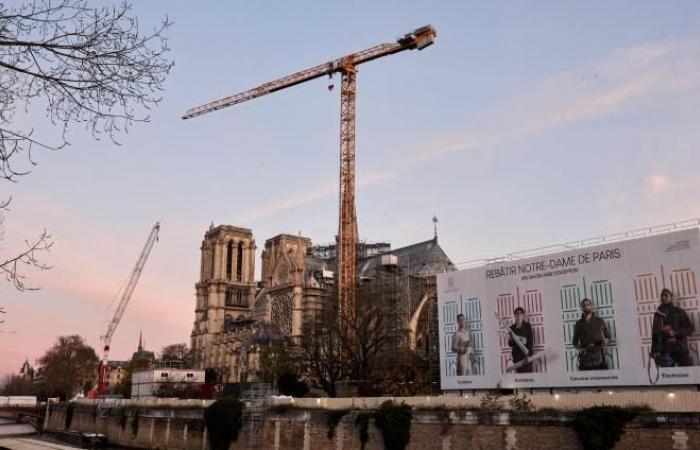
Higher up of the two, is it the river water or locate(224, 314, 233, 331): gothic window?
locate(224, 314, 233, 331): gothic window

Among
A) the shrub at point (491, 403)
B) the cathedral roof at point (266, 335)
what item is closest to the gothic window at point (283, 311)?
the cathedral roof at point (266, 335)

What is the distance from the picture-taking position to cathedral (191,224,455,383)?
62.4 metres

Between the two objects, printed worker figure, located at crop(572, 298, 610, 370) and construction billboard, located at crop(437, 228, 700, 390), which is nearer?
construction billboard, located at crop(437, 228, 700, 390)

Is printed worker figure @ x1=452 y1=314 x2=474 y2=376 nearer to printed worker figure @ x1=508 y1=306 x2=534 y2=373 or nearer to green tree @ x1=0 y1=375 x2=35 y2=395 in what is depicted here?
printed worker figure @ x1=508 y1=306 x2=534 y2=373

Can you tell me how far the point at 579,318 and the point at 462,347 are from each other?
6.89 meters

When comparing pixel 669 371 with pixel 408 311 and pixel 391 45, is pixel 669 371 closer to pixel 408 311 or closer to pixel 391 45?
pixel 408 311

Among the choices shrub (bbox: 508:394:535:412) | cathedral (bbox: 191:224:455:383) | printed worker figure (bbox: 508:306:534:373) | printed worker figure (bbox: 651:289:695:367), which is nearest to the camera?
shrub (bbox: 508:394:535:412)

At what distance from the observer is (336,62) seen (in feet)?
236

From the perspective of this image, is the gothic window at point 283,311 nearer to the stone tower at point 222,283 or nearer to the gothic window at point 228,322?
the stone tower at point 222,283

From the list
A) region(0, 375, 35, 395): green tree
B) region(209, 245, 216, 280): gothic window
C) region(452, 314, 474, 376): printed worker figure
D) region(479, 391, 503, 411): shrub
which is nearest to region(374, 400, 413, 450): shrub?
region(479, 391, 503, 411): shrub

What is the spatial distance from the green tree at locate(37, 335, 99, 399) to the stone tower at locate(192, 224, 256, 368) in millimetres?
23283

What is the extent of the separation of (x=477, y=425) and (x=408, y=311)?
35771 millimetres

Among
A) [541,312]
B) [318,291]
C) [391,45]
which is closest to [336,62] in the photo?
[391,45]

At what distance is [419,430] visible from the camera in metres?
27.0
